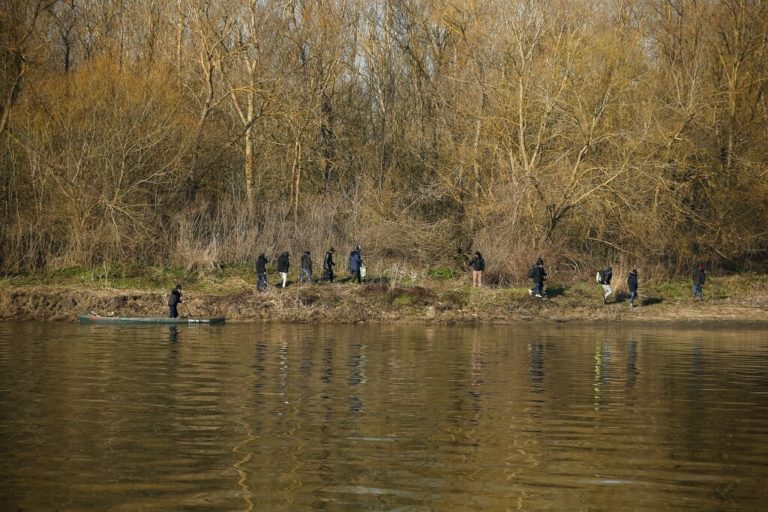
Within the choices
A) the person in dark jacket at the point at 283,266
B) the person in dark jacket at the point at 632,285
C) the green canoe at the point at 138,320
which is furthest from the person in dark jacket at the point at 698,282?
the green canoe at the point at 138,320

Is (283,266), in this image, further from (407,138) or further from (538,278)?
(407,138)

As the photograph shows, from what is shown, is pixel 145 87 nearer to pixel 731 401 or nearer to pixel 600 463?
pixel 731 401

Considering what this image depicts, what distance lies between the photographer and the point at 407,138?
51.0m

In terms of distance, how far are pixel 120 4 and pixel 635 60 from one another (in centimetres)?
2698

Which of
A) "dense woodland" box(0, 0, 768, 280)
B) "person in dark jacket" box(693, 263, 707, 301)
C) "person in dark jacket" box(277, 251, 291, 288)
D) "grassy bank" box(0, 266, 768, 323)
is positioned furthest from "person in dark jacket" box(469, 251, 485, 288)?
"person in dark jacket" box(693, 263, 707, 301)

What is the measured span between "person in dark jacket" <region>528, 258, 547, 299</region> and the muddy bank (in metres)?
0.41

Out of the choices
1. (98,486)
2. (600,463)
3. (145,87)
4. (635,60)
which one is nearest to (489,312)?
(635,60)

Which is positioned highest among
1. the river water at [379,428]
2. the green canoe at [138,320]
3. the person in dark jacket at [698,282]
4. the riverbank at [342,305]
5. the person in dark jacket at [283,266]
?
the person in dark jacket at [283,266]

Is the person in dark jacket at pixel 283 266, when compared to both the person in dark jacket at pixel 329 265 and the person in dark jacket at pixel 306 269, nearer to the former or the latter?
the person in dark jacket at pixel 306 269

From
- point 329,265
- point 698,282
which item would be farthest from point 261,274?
point 698,282

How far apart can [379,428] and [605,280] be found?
2638 cm

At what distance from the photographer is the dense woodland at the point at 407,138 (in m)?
41.9

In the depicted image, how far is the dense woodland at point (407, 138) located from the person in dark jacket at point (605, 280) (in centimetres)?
333

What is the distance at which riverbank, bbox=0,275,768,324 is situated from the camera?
123 ft
